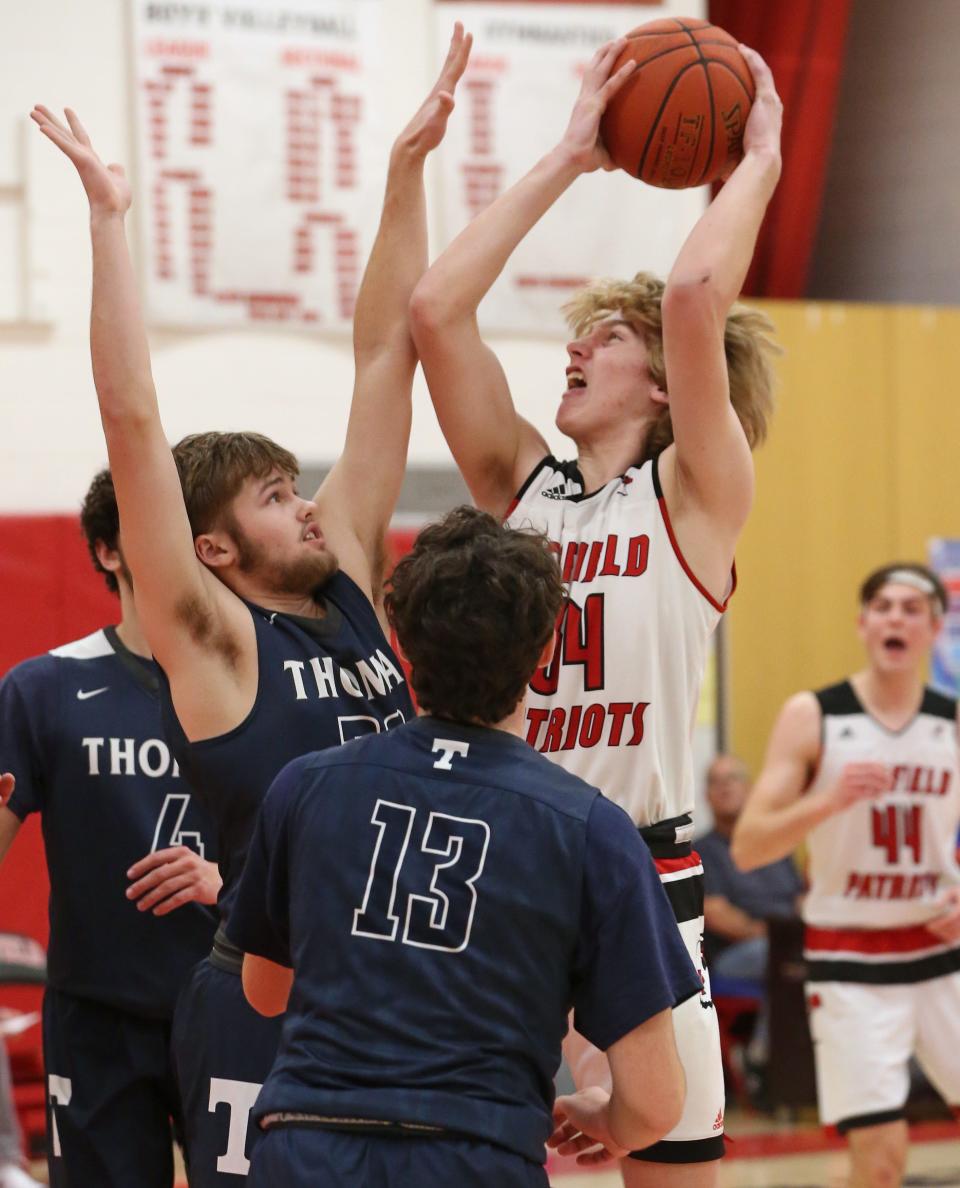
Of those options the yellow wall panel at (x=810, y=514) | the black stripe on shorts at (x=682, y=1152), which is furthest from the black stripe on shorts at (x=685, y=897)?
the yellow wall panel at (x=810, y=514)

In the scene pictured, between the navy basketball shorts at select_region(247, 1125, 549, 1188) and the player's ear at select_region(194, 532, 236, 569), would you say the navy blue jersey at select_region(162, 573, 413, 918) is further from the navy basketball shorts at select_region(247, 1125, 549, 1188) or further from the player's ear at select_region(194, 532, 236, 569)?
the navy basketball shorts at select_region(247, 1125, 549, 1188)

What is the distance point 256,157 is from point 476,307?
202 inches

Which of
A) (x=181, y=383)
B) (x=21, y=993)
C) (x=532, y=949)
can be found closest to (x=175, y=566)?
(x=532, y=949)

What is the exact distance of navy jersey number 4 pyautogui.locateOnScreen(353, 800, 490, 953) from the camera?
2170mm

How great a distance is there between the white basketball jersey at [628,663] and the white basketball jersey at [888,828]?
2.83m

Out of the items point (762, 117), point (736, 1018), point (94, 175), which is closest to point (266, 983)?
point (94, 175)

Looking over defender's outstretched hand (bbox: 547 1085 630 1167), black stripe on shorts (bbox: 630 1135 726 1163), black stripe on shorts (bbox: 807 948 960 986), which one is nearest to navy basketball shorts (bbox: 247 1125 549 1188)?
defender's outstretched hand (bbox: 547 1085 630 1167)

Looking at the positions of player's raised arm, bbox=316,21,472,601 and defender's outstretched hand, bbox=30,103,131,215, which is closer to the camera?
defender's outstretched hand, bbox=30,103,131,215

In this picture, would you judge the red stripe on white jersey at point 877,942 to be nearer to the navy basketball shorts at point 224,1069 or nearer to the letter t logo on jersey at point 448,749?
the navy basketball shorts at point 224,1069

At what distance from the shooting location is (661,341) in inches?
132

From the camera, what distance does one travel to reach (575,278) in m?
8.55

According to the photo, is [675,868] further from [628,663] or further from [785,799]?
[785,799]

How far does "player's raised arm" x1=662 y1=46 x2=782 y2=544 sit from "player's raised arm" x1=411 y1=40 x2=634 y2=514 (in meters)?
0.32

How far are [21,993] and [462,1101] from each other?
17.4 feet
